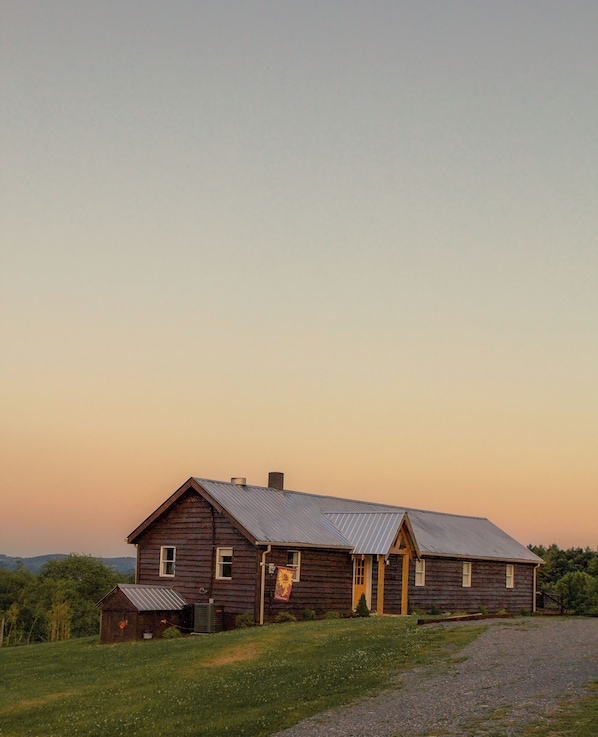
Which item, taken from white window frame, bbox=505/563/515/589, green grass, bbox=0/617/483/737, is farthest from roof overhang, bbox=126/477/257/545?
white window frame, bbox=505/563/515/589

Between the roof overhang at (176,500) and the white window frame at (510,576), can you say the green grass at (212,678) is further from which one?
the white window frame at (510,576)

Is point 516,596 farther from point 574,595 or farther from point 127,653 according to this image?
→ point 127,653

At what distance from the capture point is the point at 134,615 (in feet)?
117

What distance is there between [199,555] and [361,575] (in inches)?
318

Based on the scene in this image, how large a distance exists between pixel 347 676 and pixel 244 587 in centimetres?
1557

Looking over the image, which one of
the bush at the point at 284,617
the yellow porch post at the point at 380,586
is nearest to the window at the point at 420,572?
the yellow porch post at the point at 380,586

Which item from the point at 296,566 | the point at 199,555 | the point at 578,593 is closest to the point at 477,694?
the point at 296,566

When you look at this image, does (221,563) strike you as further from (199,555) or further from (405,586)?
(405,586)

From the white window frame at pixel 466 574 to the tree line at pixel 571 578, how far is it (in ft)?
14.8

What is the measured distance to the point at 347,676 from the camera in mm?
22625

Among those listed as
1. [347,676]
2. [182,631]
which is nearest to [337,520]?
[182,631]

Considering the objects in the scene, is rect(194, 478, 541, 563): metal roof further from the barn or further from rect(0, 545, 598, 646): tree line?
rect(0, 545, 598, 646): tree line

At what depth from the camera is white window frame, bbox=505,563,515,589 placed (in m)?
51.1

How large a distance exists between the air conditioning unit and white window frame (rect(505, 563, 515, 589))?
66.8 feet
